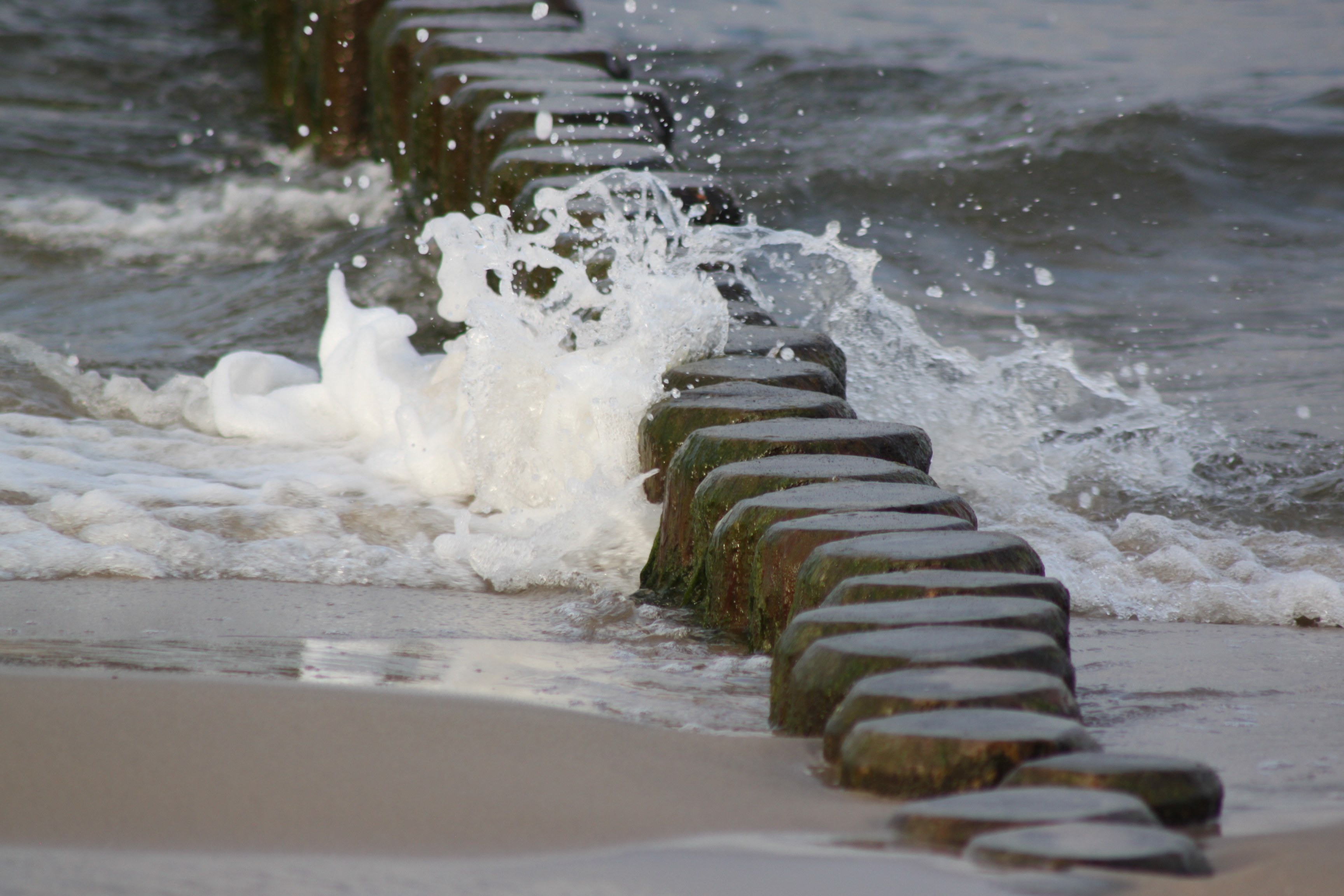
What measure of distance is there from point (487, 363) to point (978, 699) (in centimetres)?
211

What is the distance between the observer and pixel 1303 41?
34.5 ft

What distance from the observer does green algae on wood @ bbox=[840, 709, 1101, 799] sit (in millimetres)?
1769

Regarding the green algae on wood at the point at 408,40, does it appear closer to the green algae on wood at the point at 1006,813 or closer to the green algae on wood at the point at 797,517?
the green algae on wood at the point at 797,517

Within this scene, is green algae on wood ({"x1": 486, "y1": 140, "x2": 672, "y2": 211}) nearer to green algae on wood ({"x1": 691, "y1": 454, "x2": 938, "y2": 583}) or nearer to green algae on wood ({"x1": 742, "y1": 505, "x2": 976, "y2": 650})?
green algae on wood ({"x1": 691, "y1": 454, "x2": 938, "y2": 583})

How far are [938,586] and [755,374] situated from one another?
123 centimetres

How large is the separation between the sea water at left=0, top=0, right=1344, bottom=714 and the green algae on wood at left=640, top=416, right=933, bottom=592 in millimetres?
164

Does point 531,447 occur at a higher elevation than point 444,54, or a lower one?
lower

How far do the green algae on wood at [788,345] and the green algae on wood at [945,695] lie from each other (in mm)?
1739

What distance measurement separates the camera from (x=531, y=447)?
3.73 m

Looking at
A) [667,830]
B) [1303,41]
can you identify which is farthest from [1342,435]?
[1303,41]

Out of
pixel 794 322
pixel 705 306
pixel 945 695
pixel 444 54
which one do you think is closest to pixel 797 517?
pixel 945 695

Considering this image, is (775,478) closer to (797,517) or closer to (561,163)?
(797,517)

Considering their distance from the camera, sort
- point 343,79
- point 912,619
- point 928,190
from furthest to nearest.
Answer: point 928,190
point 343,79
point 912,619

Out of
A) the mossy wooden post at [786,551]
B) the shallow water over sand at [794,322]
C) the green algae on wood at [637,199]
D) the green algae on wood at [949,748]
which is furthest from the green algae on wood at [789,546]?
the green algae on wood at [637,199]
